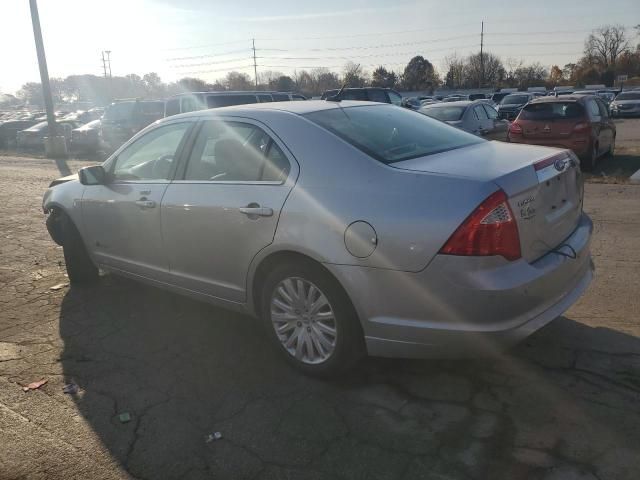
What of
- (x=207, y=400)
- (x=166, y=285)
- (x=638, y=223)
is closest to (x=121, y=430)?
(x=207, y=400)

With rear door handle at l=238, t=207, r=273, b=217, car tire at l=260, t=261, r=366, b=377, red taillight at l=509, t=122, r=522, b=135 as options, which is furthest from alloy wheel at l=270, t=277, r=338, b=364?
red taillight at l=509, t=122, r=522, b=135

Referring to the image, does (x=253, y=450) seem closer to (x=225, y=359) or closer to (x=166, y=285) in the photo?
(x=225, y=359)

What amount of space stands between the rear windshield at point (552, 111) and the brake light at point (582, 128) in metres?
0.24

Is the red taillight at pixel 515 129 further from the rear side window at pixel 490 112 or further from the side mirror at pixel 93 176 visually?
the side mirror at pixel 93 176

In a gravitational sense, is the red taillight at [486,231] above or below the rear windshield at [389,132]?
below

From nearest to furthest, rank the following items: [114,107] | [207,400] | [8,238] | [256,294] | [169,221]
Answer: [207,400]
[256,294]
[169,221]
[8,238]
[114,107]

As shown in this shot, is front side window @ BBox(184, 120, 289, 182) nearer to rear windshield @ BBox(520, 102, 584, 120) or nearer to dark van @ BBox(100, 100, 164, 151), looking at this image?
rear windshield @ BBox(520, 102, 584, 120)

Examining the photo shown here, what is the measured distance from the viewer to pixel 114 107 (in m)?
21.1

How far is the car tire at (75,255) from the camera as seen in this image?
5.47m

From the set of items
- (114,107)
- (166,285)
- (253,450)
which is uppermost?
(114,107)

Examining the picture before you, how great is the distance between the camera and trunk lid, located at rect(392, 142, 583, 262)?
9.82 feet

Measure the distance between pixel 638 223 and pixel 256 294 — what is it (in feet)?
17.5

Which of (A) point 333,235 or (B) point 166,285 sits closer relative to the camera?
(A) point 333,235

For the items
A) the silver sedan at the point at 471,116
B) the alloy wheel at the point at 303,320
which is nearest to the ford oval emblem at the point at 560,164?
the alloy wheel at the point at 303,320
